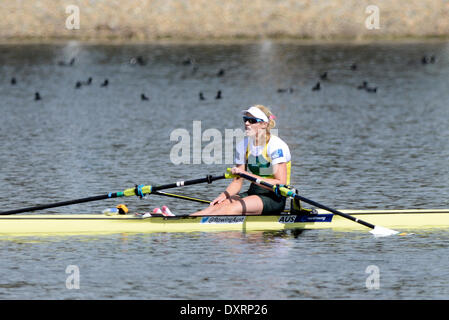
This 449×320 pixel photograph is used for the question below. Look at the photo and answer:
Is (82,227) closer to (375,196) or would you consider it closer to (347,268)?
(347,268)

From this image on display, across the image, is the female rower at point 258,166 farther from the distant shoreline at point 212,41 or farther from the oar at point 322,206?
the distant shoreline at point 212,41

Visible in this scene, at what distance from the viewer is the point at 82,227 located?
2016cm

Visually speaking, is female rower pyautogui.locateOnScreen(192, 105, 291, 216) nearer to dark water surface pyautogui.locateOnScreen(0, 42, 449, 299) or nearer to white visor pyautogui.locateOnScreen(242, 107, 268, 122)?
white visor pyautogui.locateOnScreen(242, 107, 268, 122)

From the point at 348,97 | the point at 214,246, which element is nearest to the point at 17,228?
the point at 214,246

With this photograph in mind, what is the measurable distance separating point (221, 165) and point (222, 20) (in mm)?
56744

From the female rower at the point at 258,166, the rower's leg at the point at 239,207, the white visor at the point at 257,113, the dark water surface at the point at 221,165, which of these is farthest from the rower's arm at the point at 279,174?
the dark water surface at the point at 221,165

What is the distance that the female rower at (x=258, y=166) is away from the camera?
63.3 ft

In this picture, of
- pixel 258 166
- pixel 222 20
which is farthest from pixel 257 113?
pixel 222 20

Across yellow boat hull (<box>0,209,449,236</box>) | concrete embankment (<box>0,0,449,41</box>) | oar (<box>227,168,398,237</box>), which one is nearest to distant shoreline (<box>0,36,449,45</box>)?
Result: concrete embankment (<box>0,0,449,41</box>)

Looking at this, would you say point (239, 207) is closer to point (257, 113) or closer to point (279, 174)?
point (279, 174)

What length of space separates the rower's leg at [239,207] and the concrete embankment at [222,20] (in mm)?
66290

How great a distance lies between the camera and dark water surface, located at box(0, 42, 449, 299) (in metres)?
17.1

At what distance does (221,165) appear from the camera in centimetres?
3031

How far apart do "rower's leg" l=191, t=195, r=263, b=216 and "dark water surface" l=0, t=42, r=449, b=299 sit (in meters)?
0.43
